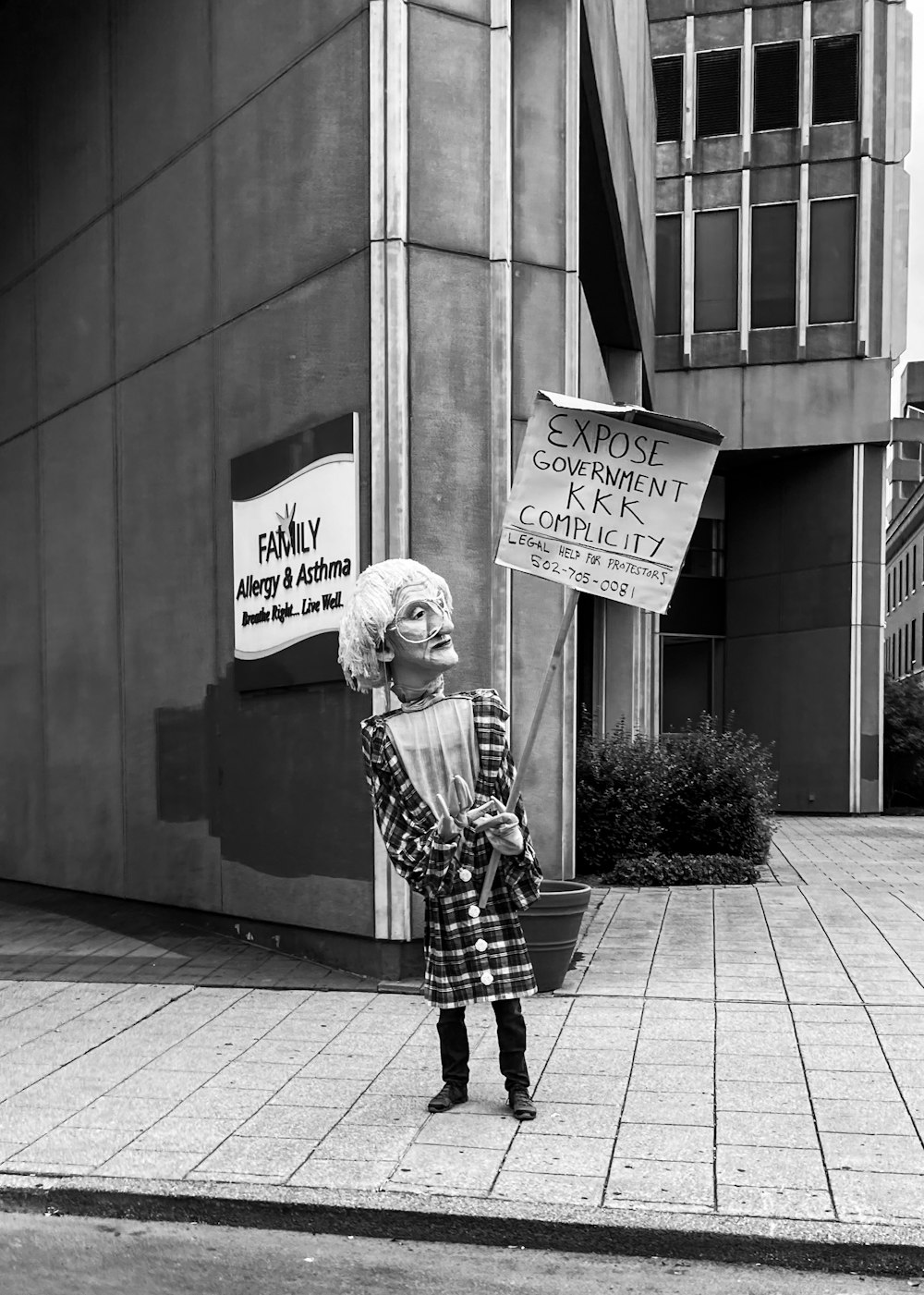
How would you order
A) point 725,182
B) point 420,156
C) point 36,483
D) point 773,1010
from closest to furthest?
point 773,1010, point 420,156, point 36,483, point 725,182

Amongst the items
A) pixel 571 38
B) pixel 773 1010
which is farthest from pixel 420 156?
pixel 773 1010

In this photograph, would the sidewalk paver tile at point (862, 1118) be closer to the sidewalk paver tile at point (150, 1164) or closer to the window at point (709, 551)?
the sidewalk paver tile at point (150, 1164)

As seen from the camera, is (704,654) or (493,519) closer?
(493,519)

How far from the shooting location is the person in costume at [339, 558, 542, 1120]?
546cm

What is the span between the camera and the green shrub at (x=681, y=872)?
1280 centimetres

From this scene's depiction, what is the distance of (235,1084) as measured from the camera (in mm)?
5961

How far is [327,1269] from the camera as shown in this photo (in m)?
4.20

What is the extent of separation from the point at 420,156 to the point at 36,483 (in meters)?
5.33

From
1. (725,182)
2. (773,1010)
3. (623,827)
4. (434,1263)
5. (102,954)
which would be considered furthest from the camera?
(725,182)

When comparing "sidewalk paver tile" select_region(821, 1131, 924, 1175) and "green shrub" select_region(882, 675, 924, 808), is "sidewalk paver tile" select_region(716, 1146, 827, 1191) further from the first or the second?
"green shrub" select_region(882, 675, 924, 808)

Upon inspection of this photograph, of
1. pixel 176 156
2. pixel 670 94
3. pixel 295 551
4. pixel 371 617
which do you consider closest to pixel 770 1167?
pixel 371 617

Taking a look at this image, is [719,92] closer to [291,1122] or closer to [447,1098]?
[447,1098]

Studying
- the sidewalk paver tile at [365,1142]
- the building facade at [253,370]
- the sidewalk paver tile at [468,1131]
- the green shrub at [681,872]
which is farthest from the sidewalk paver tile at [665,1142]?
the green shrub at [681,872]

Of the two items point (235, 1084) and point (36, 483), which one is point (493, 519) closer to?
point (235, 1084)
